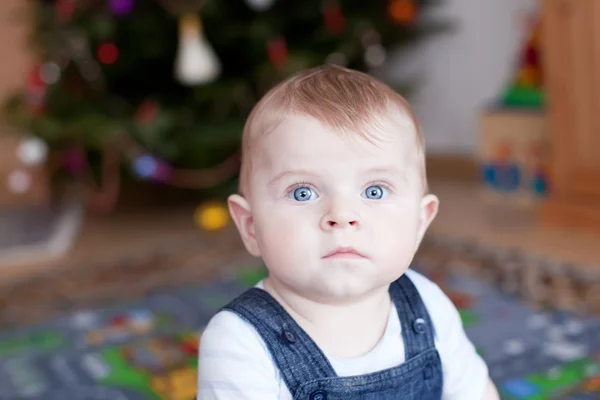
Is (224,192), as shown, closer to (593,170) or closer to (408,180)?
(593,170)

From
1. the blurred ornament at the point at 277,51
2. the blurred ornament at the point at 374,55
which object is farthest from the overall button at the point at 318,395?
the blurred ornament at the point at 374,55

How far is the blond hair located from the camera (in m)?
0.72

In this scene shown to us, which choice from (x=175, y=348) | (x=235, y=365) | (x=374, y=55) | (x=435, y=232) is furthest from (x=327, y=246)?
(x=374, y=55)

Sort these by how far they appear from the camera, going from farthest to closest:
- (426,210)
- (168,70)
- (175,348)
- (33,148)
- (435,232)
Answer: (168,70)
(33,148)
(435,232)
(175,348)
(426,210)

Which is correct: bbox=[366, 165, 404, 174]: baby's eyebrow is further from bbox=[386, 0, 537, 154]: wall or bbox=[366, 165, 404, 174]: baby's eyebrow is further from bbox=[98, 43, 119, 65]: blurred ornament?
bbox=[386, 0, 537, 154]: wall

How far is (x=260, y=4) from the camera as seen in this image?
2189 millimetres

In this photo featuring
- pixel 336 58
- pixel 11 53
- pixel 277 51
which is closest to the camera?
pixel 277 51

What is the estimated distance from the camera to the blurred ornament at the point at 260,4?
85.8 inches

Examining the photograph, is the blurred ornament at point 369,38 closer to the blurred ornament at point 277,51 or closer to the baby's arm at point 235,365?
the blurred ornament at point 277,51

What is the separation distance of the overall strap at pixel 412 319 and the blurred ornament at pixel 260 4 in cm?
148

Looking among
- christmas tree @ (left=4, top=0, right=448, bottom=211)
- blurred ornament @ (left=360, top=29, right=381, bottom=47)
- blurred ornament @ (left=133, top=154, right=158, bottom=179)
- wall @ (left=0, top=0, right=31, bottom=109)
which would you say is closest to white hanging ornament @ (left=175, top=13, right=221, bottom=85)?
christmas tree @ (left=4, top=0, right=448, bottom=211)

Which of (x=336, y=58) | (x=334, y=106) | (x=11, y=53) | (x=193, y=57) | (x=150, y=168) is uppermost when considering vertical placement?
(x=11, y=53)

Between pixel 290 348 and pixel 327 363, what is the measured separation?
0.04 m

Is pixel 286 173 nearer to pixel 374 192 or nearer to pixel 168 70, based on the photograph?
pixel 374 192
